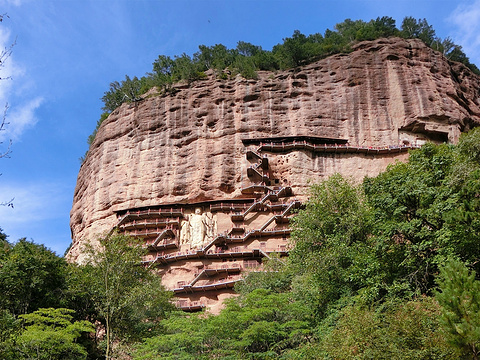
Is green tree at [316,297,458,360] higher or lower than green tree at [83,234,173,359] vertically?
lower

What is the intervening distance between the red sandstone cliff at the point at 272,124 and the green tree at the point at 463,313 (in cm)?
2576

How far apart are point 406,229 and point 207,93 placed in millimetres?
30065

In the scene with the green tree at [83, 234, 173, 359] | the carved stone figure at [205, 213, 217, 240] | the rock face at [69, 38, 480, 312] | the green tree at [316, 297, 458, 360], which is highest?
the rock face at [69, 38, 480, 312]

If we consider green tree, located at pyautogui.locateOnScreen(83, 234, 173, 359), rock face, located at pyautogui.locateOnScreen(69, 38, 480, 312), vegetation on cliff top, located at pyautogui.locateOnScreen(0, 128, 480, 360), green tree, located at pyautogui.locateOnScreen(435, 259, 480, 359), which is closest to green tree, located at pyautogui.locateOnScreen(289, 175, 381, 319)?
vegetation on cliff top, located at pyautogui.locateOnScreen(0, 128, 480, 360)

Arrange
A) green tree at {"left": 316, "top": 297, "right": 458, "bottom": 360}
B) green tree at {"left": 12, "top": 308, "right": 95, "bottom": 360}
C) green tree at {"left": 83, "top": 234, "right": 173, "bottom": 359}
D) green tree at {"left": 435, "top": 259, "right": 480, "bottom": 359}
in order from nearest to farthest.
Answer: green tree at {"left": 435, "top": 259, "right": 480, "bottom": 359} < green tree at {"left": 316, "top": 297, "right": 458, "bottom": 360} < green tree at {"left": 12, "top": 308, "right": 95, "bottom": 360} < green tree at {"left": 83, "top": 234, "right": 173, "bottom": 359}

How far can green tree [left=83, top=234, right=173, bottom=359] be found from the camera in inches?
918

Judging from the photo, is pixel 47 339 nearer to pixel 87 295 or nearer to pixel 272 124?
pixel 87 295

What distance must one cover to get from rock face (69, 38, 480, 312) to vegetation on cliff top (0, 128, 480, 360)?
40.3ft

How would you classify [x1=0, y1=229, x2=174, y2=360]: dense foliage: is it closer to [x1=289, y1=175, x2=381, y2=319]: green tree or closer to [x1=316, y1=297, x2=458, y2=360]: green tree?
[x1=289, y1=175, x2=381, y2=319]: green tree

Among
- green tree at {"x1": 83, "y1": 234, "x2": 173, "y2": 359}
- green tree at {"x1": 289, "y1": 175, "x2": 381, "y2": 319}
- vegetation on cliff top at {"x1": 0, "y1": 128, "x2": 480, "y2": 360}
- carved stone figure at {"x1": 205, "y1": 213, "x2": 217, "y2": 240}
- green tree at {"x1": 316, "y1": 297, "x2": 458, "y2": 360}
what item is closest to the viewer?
green tree at {"x1": 316, "y1": 297, "x2": 458, "y2": 360}

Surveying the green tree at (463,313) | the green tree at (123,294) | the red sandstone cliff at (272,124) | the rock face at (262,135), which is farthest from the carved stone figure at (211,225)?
the green tree at (463,313)

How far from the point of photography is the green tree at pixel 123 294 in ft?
76.5

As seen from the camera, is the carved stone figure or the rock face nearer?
the carved stone figure

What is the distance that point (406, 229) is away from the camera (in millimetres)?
18766
